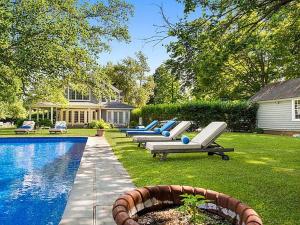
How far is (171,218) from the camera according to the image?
411 cm

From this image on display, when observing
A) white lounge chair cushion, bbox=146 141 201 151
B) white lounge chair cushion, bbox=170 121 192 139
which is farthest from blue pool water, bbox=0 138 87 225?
white lounge chair cushion, bbox=170 121 192 139

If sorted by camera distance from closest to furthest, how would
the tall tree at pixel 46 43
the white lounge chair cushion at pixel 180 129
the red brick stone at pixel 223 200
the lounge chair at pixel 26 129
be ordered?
the red brick stone at pixel 223 200
the tall tree at pixel 46 43
the white lounge chair cushion at pixel 180 129
the lounge chair at pixel 26 129

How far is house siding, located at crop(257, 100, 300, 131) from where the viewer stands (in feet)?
81.4

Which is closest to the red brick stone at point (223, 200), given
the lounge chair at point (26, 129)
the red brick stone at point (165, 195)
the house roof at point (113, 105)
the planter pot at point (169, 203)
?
the planter pot at point (169, 203)

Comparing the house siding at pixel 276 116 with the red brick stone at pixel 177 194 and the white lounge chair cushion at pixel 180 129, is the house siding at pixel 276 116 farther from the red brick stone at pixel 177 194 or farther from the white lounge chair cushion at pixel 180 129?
the red brick stone at pixel 177 194

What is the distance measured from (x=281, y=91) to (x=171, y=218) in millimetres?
25423

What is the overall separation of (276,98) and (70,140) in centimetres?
1632

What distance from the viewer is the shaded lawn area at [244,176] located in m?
5.32

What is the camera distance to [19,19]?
13.5 meters

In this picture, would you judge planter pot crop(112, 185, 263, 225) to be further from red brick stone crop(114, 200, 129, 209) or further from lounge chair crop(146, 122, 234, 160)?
lounge chair crop(146, 122, 234, 160)

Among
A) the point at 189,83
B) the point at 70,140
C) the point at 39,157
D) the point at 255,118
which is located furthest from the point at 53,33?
the point at 255,118

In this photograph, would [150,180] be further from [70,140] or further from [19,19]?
[70,140]

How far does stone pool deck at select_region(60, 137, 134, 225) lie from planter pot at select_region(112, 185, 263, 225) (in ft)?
1.55

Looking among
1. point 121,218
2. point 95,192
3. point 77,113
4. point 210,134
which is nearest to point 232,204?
point 121,218
